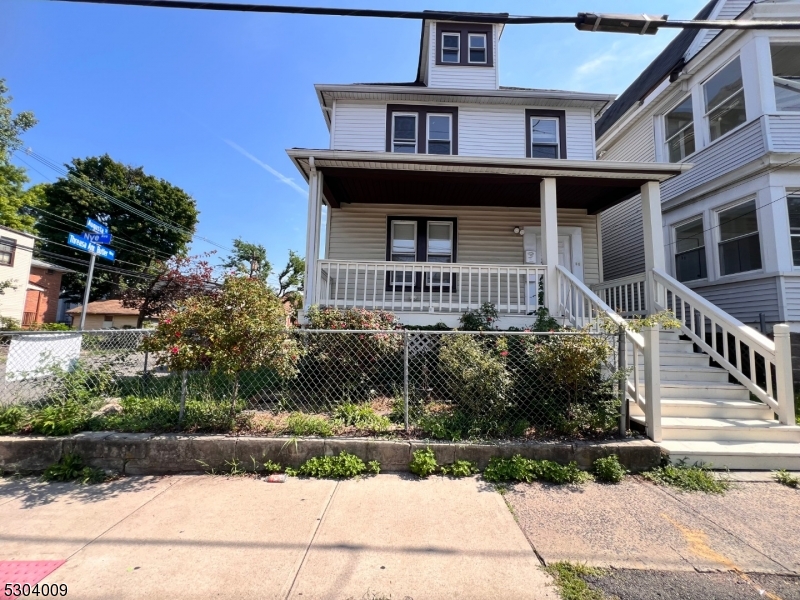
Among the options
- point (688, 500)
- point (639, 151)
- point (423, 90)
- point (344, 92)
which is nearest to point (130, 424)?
point (688, 500)

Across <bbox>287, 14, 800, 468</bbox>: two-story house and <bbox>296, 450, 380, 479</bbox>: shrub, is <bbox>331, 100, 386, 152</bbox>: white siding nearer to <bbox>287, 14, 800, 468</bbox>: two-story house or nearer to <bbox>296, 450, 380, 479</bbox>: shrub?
<bbox>287, 14, 800, 468</bbox>: two-story house

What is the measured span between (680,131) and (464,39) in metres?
6.41

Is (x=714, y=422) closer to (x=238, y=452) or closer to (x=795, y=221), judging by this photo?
(x=238, y=452)

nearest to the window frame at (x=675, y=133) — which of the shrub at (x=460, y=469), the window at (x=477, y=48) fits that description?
the window at (x=477, y=48)

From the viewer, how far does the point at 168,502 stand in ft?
9.98

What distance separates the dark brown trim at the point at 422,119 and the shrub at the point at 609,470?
7941 millimetres

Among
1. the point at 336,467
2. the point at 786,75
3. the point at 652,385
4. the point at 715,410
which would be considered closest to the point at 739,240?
the point at 786,75

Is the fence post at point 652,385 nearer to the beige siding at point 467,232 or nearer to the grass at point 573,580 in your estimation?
the grass at point 573,580

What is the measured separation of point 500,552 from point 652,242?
275 inches

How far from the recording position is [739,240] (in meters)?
7.80

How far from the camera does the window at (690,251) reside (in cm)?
877

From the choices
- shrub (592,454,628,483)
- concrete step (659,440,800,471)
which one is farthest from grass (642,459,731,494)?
shrub (592,454,628,483)

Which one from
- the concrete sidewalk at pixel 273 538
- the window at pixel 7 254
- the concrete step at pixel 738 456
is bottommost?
the concrete sidewalk at pixel 273 538

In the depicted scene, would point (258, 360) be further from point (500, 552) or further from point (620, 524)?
point (620, 524)
